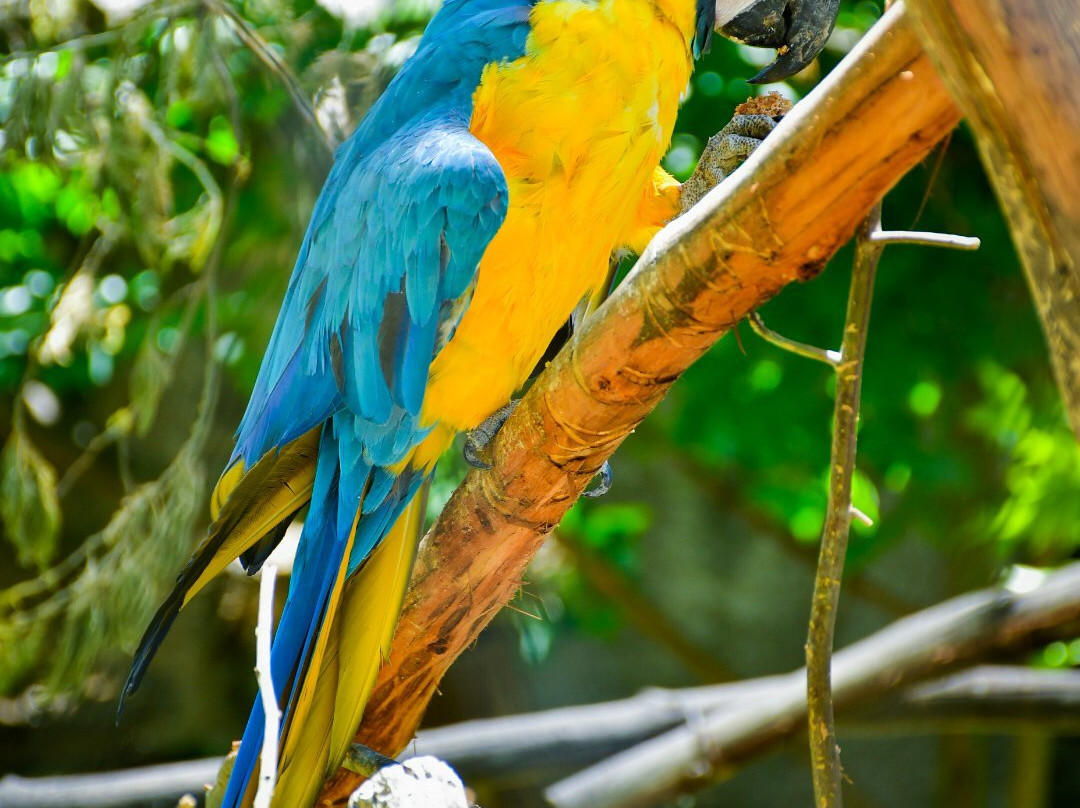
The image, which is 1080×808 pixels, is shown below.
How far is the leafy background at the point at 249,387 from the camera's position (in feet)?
7.20

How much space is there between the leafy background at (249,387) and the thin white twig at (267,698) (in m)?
1.01

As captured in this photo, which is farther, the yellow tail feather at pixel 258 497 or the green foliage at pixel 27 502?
the green foliage at pixel 27 502

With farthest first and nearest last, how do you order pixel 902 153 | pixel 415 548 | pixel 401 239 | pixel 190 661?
1. pixel 190 661
2. pixel 415 548
3. pixel 401 239
4. pixel 902 153

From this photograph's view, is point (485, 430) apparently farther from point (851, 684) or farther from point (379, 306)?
point (851, 684)

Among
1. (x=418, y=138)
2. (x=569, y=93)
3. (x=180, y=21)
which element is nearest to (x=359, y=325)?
(x=418, y=138)

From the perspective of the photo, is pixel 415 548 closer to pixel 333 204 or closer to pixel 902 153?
pixel 333 204

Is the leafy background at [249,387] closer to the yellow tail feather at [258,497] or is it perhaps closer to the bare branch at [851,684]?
the bare branch at [851,684]

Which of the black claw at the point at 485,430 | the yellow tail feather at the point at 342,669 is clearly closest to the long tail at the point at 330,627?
the yellow tail feather at the point at 342,669

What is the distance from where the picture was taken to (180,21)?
94.4 inches

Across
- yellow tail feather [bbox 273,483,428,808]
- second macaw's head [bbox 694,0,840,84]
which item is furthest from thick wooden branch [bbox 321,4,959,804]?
second macaw's head [bbox 694,0,840,84]

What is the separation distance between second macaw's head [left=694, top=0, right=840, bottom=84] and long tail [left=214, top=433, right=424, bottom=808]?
2.45 ft

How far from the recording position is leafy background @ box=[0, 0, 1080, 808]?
220 cm

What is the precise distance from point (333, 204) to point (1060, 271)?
40.9 inches

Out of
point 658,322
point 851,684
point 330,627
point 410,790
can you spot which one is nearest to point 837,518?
point 658,322
